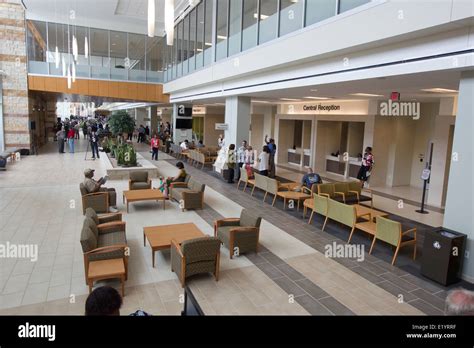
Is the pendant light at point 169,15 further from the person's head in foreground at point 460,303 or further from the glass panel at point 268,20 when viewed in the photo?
the glass panel at point 268,20

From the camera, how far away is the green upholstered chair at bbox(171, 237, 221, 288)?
203 inches

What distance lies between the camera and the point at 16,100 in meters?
19.1

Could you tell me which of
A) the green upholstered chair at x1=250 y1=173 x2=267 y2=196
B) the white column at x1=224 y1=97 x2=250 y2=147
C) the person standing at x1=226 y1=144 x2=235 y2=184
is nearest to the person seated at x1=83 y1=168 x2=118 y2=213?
the green upholstered chair at x1=250 y1=173 x2=267 y2=196

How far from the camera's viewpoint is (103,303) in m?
2.13

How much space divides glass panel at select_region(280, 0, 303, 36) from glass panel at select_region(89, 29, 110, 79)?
16.3 m

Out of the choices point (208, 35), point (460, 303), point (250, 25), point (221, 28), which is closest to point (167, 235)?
point (460, 303)

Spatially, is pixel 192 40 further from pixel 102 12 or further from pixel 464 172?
pixel 464 172

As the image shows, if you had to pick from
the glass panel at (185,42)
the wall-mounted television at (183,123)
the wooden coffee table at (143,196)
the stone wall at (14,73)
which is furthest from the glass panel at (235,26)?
the stone wall at (14,73)

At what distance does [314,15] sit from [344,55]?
1400mm

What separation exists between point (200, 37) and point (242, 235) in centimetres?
1350

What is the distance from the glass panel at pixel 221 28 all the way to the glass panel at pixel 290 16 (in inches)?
177

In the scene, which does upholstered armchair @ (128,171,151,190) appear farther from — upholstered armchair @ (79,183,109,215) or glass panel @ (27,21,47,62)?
glass panel @ (27,21,47,62)

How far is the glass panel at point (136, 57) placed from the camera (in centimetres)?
2348
